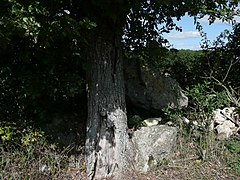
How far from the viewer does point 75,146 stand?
5371 mm

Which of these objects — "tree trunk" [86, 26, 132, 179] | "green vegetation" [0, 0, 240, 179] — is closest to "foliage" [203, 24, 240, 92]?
"green vegetation" [0, 0, 240, 179]

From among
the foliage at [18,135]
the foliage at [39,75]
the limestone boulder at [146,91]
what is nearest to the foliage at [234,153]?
the limestone boulder at [146,91]

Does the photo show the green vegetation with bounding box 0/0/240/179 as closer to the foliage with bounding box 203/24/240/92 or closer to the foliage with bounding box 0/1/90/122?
the foliage with bounding box 0/1/90/122

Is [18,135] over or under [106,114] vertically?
under

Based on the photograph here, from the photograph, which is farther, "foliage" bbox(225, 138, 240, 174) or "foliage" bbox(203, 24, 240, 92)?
"foliage" bbox(203, 24, 240, 92)

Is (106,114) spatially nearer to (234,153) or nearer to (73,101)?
(73,101)

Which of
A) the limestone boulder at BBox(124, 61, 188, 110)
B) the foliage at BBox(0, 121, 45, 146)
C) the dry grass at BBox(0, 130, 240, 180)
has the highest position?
→ the limestone boulder at BBox(124, 61, 188, 110)

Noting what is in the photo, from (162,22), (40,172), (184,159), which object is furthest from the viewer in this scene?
(162,22)

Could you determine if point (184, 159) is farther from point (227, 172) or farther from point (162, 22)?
point (162, 22)

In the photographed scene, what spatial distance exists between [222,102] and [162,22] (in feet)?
5.15

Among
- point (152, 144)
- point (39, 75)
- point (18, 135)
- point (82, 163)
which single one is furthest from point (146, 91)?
point (18, 135)

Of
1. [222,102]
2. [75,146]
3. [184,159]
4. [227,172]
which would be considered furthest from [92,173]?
[222,102]

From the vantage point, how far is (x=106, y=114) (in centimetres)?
495

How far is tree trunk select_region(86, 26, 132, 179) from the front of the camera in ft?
16.0
